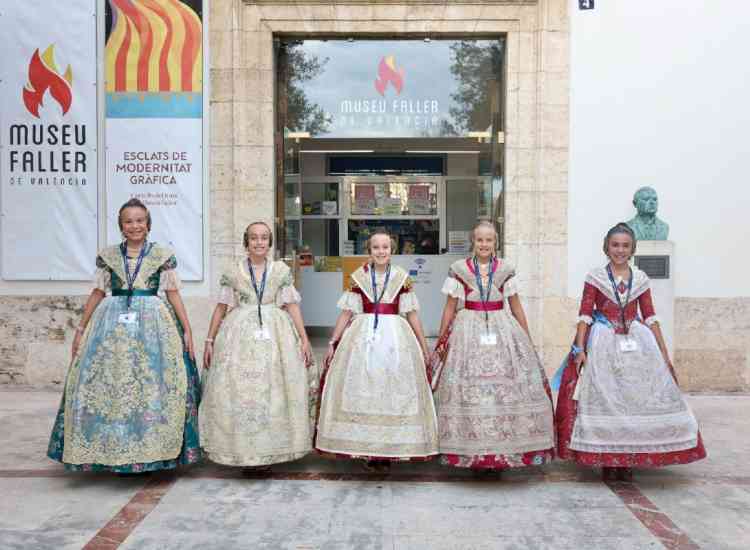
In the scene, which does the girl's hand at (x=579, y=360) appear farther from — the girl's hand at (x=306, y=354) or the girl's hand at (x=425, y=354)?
the girl's hand at (x=306, y=354)

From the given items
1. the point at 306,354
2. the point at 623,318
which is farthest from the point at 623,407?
the point at 306,354

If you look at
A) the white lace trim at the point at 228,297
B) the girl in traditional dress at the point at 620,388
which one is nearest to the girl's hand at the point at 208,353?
the white lace trim at the point at 228,297

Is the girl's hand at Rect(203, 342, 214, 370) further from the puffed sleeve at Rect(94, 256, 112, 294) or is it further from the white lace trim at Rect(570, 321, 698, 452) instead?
the white lace trim at Rect(570, 321, 698, 452)

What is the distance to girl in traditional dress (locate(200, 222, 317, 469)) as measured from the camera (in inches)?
178

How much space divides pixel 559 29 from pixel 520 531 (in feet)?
16.1

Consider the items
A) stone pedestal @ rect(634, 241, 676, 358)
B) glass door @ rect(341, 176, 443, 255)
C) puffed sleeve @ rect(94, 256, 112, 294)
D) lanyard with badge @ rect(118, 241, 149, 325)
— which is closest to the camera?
lanyard with badge @ rect(118, 241, 149, 325)

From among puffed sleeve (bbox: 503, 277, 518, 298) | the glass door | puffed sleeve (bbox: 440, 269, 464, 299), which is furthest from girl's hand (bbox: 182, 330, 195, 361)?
the glass door

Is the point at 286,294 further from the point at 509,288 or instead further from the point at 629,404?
the point at 629,404

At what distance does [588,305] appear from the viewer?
15.7 feet

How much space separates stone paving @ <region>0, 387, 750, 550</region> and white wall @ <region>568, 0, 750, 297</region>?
2.56 m

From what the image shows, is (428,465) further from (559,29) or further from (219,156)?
(559,29)

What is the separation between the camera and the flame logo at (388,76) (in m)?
7.68

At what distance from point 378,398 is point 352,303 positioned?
2.14 ft

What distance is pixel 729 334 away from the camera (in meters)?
7.29
